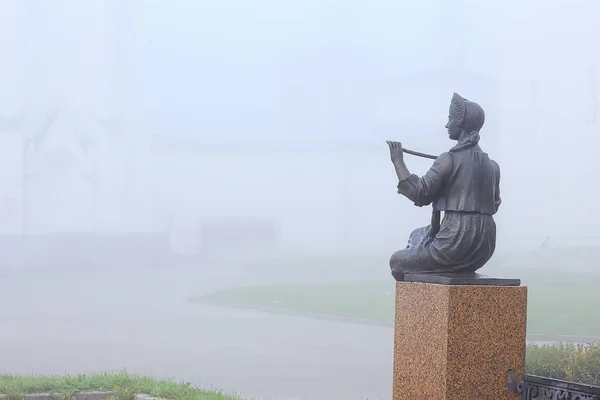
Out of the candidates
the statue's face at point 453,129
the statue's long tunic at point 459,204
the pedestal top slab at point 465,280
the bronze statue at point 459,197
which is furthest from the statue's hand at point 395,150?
the pedestal top slab at point 465,280

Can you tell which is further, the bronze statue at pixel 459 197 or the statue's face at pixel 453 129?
the statue's face at pixel 453 129

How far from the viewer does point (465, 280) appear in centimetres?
439

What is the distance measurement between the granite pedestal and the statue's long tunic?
0.46 ft

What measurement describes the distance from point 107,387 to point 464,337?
4359 mm

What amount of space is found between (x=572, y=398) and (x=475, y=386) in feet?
1.66

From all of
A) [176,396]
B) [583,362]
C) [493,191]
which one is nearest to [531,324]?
[583,362]

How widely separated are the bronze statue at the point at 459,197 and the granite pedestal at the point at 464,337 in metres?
0.14

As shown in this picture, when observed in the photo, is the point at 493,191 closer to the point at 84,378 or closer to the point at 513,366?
the point at 513,366

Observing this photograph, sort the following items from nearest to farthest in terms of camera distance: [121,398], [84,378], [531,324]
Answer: [121,398], [84,378], [531,324]

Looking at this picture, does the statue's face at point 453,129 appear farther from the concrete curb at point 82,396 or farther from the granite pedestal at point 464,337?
the concrete curb at point 82,396

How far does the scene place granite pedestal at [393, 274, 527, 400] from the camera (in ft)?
14.1

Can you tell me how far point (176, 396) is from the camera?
712 centimetres

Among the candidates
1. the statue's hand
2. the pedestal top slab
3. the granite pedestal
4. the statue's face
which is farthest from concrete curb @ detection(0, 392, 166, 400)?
the statue's face

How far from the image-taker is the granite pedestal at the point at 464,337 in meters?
4.30
